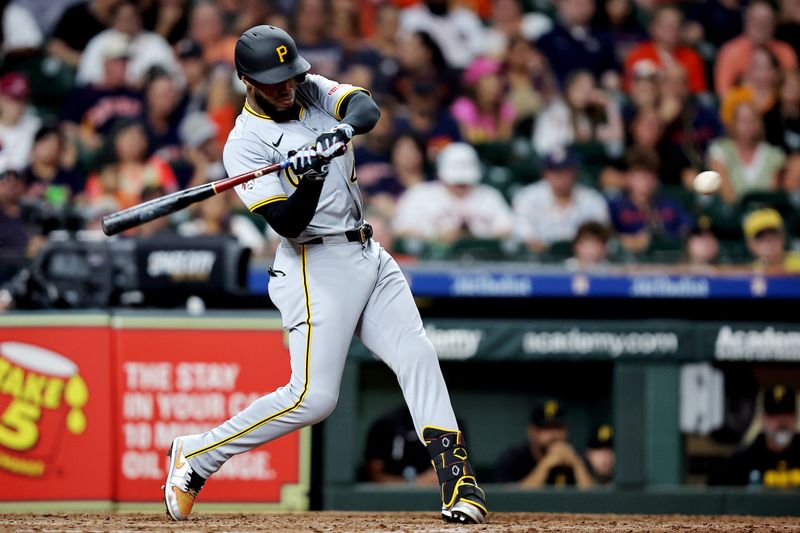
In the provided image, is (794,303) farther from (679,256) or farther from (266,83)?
(266,83)

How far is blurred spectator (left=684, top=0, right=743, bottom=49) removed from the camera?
1053 cm

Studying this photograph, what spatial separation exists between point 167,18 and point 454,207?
3041 millimetres

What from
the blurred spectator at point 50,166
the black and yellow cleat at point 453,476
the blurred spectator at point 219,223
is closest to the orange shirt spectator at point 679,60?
the blurred spectator at point 219,223

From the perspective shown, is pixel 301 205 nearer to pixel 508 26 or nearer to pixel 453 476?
pixel 453 476

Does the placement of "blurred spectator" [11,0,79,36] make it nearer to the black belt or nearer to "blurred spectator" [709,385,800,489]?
the black belt

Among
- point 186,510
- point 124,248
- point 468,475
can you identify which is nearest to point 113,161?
point 124,248

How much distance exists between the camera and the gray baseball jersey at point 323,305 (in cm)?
460

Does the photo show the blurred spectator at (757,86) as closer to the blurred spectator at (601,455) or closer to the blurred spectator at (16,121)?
the blurred spectator at (601,455)

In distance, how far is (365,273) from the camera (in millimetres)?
4668

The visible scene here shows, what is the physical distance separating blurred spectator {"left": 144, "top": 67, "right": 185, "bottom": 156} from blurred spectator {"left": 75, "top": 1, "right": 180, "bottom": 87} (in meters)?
0.34

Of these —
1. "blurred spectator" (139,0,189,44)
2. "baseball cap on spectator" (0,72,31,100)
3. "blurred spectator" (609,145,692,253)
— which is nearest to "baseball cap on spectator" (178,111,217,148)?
"blurred spectator" (139,0,189,44)

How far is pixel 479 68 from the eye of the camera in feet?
32.4

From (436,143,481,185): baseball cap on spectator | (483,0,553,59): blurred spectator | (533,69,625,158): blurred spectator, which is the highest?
(483,0,553,59): blurred spectator

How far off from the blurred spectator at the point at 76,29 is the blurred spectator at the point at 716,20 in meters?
4.78
